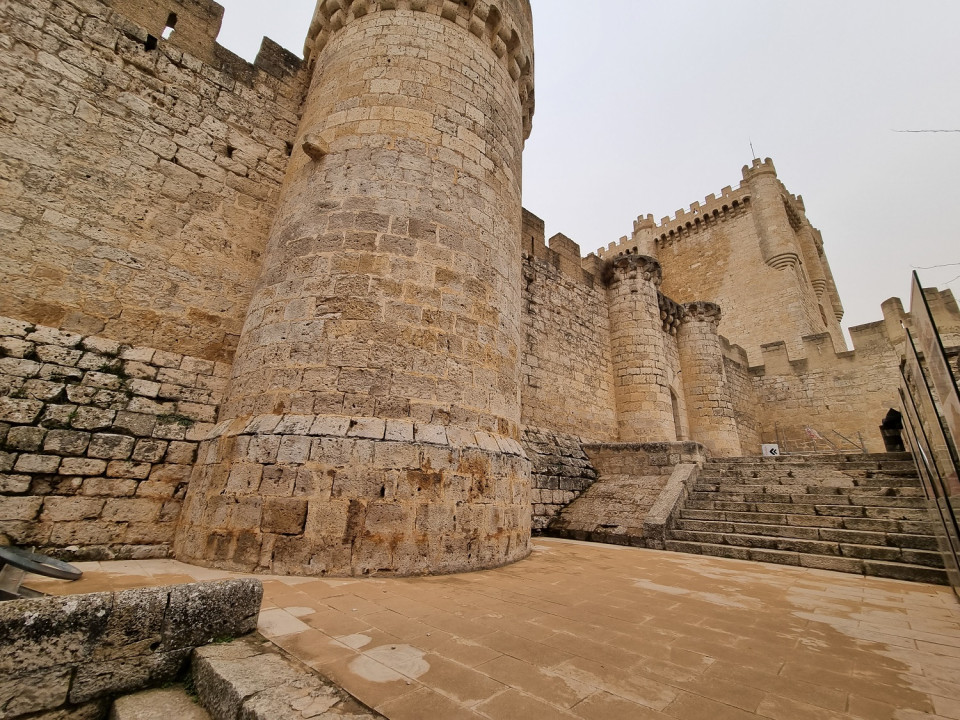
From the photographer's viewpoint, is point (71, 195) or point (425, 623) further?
point (71, 195)

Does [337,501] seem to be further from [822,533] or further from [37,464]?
[822,533]

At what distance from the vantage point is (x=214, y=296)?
16.3ft

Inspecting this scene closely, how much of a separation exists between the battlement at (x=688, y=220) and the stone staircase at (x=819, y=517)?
15256mm

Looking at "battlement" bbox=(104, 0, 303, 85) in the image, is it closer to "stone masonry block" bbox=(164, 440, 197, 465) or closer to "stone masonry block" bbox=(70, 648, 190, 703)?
"stone masonry block" bbox=(164, 440, 197, 465)

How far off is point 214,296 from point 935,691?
247 inches

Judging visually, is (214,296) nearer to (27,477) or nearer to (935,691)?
(27,477)

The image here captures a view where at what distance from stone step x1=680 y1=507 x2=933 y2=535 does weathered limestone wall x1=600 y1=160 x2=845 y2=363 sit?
46.8 ft

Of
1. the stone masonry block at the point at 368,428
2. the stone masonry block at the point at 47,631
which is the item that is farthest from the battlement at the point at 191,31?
the stone masonry block at the point at 47,631

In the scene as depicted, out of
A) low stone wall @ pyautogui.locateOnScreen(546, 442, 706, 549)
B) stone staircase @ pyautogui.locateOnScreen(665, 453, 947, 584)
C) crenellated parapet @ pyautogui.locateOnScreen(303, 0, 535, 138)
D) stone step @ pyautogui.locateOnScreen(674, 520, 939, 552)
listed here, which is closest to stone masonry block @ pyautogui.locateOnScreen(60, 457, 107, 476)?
low stone wall @ pyautogui.locateOnScreen(546, 442, 706, 549)

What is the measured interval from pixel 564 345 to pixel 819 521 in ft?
18.8

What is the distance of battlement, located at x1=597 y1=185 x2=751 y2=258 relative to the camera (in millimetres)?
21719

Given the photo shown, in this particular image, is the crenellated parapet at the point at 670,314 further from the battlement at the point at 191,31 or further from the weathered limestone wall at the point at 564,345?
the battlement at the point at 191,31

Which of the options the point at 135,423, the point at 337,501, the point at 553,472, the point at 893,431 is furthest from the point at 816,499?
the point at 135,423

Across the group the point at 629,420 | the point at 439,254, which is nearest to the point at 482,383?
the point at 439,254
